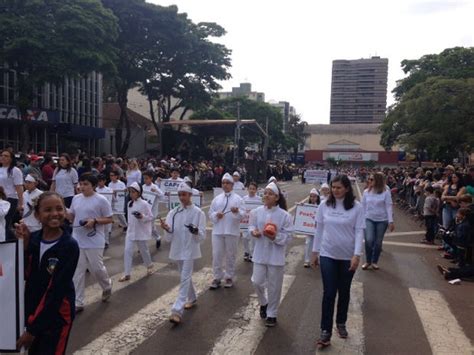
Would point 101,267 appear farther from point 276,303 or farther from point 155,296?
point 276,303

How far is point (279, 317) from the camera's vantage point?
20.2ft

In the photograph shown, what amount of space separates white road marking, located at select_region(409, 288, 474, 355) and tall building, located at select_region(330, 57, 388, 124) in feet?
499

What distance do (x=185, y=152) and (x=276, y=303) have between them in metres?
32.6

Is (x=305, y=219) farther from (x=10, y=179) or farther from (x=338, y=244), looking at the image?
(x=10, y=179)

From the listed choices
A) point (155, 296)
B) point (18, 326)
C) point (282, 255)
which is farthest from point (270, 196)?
point (18, 326)

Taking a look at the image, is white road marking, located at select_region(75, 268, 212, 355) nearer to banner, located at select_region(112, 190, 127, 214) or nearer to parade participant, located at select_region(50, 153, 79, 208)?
parade participant, located at select_region(50, 153, 79, 208)

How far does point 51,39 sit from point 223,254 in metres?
20.0

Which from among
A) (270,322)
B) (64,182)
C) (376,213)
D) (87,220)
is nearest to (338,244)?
(270,322)

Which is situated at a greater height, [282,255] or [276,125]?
[276,125]

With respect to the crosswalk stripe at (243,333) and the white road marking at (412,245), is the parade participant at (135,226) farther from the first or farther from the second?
the white road marking at (412,245)

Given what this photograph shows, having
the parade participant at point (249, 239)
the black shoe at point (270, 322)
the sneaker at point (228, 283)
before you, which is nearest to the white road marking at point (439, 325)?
the black shoe at point (270, 322)

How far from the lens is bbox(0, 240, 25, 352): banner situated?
3.27 meters

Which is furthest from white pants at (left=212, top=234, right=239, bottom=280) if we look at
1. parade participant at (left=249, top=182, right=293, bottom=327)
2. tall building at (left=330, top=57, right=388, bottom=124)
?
tall building at (left=330, top=57, right=388, bottom=124)

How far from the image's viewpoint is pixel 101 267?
6391mm
